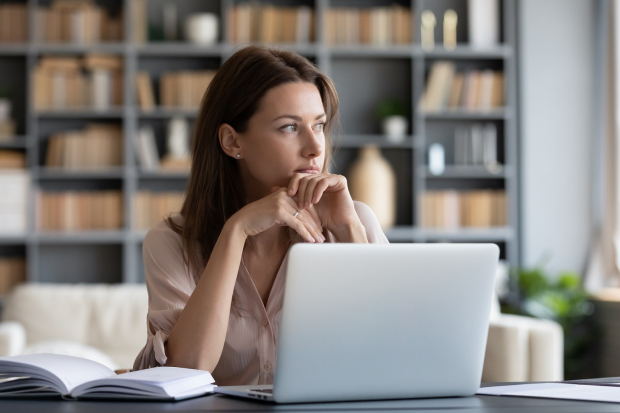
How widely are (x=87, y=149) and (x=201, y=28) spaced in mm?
1028

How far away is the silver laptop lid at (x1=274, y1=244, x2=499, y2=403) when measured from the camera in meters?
1.00

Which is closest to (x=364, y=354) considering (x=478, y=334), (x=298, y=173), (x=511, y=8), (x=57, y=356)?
(x=478, y=334)

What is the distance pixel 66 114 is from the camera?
15.3 ft

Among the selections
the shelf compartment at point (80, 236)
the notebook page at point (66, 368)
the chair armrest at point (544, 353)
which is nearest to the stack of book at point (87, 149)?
the shelf compartment at point (80, 236)

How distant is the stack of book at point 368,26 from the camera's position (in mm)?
4801

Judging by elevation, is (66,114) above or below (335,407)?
above

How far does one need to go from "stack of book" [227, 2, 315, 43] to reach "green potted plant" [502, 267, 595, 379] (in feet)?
6.57

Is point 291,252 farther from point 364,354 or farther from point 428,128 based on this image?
point 428,128

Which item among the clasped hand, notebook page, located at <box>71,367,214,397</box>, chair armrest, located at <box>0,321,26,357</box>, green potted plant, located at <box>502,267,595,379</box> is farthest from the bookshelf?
notebook page, located at <box>71,367,214,397</box>

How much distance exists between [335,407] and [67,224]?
3976mm

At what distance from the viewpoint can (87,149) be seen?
4.71m

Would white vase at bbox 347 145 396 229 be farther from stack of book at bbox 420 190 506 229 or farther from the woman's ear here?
the woman's ear

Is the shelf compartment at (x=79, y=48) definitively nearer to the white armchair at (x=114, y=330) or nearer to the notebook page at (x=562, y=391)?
the white armchair at (x=114, y=330)

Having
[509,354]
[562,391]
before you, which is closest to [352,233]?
[562,391]
